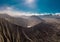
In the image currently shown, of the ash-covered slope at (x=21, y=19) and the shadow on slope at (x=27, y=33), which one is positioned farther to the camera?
the ash-covered slope at (x=21, y=19)

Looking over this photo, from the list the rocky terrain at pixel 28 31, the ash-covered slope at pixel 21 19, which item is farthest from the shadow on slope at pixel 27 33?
the ash-covered slope at pixel 21 19

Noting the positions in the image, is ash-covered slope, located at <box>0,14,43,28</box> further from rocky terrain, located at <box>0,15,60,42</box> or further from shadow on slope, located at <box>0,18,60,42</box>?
shadow on slope, located at <box>0,18,60,42</box>

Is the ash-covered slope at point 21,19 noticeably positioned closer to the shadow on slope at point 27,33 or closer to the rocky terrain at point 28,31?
the rocky terrain at point 28,31

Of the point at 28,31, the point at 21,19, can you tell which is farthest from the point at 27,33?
the point at 21,19

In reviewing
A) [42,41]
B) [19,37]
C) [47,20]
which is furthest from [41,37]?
[19,37]

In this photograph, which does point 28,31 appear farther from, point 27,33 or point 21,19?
point 21,19

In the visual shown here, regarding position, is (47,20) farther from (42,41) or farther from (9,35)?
(9,35)

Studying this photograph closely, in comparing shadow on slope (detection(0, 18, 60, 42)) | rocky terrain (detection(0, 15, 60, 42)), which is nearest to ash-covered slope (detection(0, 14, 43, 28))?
rocky terrain (detection(0, 15, 60, 42))

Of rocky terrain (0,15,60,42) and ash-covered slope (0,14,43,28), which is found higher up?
ash-covered slope (0,14,43,28)

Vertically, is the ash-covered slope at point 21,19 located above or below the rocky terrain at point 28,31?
above
